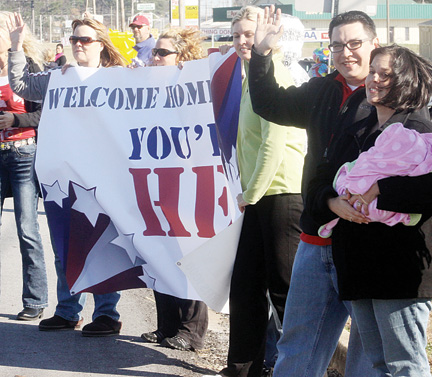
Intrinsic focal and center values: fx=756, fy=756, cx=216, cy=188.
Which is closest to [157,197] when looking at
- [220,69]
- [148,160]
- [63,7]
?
[148,160]

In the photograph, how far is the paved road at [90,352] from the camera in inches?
170

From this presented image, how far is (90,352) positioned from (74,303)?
501 millimetres

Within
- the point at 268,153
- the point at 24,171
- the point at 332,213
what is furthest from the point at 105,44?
the point at 332,213

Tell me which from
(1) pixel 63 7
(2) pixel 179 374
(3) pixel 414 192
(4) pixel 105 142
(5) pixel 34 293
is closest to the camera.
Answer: (3) pixel 414 192

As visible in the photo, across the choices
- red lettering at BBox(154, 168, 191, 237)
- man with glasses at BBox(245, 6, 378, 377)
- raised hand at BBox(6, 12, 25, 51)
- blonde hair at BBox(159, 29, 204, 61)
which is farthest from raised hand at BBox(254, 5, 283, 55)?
raised hand at BBox(6, 12, 25, 51)

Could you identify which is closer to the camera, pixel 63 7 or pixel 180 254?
pixel 180 254

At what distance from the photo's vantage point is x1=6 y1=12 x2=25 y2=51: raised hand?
4941 mm

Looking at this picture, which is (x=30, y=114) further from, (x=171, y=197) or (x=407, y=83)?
(x=407, y=83)

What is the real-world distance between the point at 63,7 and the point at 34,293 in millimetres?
116790

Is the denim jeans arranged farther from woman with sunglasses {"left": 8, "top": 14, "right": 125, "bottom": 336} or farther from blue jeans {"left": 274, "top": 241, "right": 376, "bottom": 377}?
blue jeans {"left": 274, "top": 241, "right": 376, "bottom": 377}

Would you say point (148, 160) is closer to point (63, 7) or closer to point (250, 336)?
point (250, 336)

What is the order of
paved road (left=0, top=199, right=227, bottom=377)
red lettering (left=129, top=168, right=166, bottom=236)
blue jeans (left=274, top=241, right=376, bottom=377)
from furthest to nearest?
red lettering (left=129, top=168, right=166, bottom=236) < paved road (left=0, top=199, right=227, bottom=377) < blue jeans (left=274, top=241, right=376, bottom=377)

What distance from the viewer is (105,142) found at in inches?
184

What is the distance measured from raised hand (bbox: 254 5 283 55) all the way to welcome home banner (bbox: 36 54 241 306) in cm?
92
